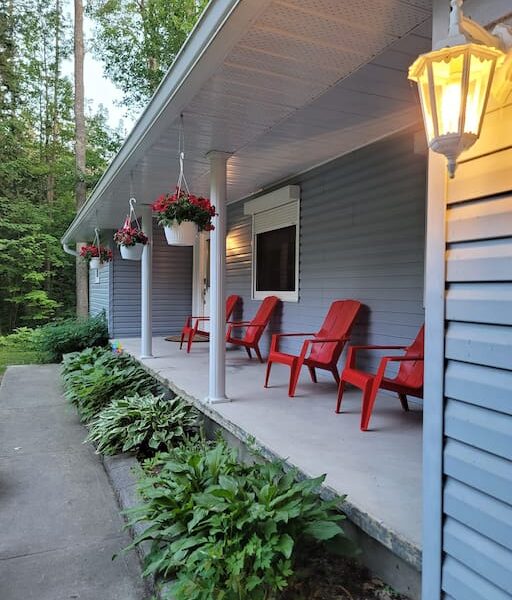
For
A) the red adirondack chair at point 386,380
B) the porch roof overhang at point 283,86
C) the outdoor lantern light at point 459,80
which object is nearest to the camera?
the outdoor lantern light at point 459,80

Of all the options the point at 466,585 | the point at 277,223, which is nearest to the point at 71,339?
the point at 277,223

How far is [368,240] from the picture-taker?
13.4ft

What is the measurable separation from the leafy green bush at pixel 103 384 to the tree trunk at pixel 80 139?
21.8 ft

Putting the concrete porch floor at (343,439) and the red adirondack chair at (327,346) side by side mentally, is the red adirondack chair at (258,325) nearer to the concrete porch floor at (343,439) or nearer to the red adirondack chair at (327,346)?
the concrete porch floor at (343,439)

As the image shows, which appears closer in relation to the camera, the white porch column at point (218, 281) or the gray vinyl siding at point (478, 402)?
the gray vinyl siding at point (478, 402)

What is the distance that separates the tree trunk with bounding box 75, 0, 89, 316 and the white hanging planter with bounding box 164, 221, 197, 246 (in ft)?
30.0

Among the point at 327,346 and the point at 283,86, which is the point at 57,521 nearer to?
the point at 327,346

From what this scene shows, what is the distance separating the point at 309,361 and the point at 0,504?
8.07 ft

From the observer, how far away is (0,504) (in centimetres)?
295

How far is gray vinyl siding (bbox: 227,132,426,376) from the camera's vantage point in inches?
142

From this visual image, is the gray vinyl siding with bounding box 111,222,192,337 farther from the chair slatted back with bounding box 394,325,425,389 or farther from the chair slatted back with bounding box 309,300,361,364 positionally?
the chair slatted back with bounding box 394,325,425,389

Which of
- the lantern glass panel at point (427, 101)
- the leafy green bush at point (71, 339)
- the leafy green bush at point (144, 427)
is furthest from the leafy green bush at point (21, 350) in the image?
the lantern glass panel at point (427, 101)

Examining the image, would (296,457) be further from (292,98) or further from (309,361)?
(292,98)

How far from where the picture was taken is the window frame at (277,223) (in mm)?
5160
